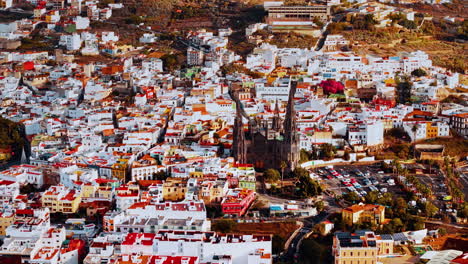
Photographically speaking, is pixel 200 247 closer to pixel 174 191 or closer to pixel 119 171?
pixel 174 191

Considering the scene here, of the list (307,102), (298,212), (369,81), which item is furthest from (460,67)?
(298,212)

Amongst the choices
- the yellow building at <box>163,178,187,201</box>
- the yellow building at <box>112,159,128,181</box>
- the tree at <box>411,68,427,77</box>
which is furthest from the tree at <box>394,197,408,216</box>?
the tree at <box>411,68,427,77</box>

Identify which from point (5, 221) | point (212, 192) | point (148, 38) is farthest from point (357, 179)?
point (148, 38)

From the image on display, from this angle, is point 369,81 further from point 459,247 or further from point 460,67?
point 459,247

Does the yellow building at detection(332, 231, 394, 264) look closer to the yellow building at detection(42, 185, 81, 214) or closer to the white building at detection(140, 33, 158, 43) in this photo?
the yellow building at detection(42, 185, 81, 214)

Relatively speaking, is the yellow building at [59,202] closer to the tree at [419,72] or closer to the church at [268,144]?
the church at [268,144]

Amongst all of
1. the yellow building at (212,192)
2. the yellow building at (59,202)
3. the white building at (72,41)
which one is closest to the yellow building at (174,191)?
the yellow building at (212,192)
